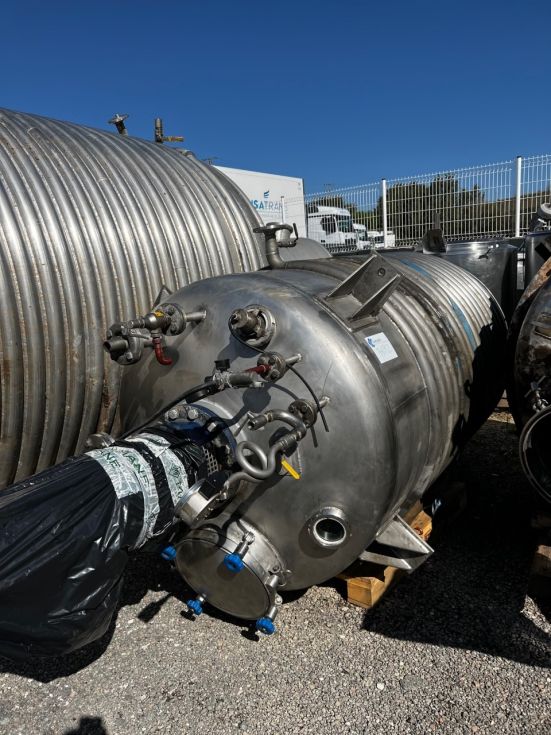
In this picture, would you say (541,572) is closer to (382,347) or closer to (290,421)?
(382,347)

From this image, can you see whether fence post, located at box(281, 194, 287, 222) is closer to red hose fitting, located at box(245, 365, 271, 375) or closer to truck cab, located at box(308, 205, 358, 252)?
truck cab, located at box(308, 205, 358, 252)

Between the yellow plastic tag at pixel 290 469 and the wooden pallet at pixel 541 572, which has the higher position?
the yellow plastic tag at pixel 290 469

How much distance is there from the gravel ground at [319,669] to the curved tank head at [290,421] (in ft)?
0.91

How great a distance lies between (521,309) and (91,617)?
242cm

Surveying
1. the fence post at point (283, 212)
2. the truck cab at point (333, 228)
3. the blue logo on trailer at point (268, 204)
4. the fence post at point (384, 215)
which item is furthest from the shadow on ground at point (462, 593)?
the blue logo on trailer at point (268, 204)

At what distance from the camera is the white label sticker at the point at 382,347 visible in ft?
6.92

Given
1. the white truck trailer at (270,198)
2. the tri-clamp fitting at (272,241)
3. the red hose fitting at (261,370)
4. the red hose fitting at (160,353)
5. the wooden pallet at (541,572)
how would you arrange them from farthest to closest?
the white truck trailer at (270,198) → the tri-clamp fitting at (272,241) → the wooden pallet at (541,572) → the red hose fitting at (160,353) → the red hose fitting at (261,370)

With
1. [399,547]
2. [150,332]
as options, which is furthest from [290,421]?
[399,547]

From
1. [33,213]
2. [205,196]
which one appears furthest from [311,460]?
[205,196]

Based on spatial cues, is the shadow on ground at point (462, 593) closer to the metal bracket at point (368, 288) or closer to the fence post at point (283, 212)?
the metal bracket at point (368, 288)

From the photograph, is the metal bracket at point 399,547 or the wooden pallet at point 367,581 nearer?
the metal bracket at point 399,547

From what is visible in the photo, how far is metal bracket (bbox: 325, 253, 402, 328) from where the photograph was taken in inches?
84.0

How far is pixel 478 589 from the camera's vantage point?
265 cm

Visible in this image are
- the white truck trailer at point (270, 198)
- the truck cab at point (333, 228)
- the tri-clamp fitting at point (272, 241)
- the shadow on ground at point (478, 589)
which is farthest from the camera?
the white truck trailer at point (270, 198)
